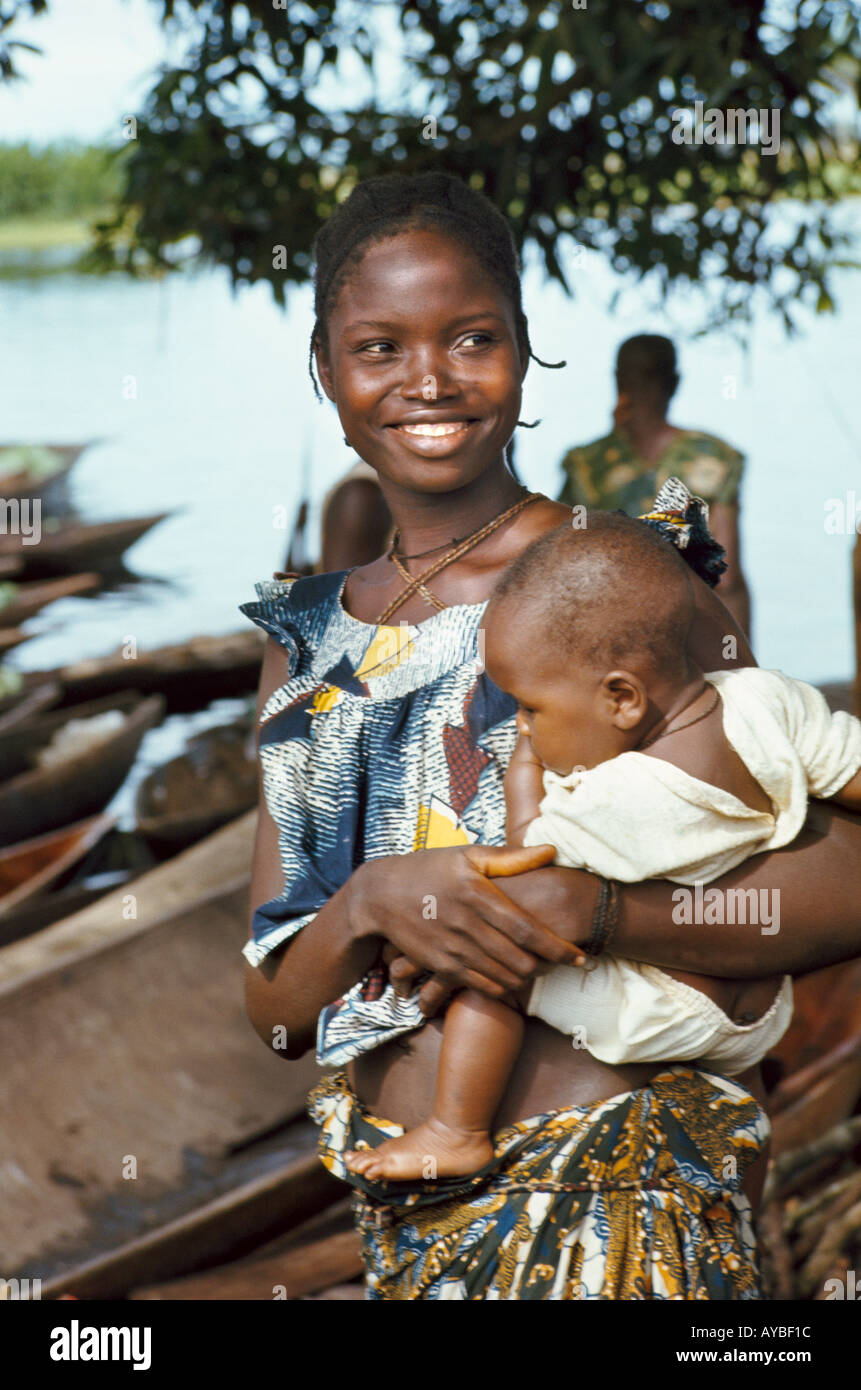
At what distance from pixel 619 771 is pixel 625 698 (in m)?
0.08

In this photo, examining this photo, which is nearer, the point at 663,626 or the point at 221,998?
the point at 663,626

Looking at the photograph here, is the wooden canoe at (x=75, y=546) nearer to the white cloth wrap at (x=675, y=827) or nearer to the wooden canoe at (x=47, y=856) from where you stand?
the wooden canoe at (x=47, y=856)

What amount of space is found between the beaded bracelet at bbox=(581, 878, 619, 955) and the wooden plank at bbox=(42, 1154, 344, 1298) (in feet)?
6.02

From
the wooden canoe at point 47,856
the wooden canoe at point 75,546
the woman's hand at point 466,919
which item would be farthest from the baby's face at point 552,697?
the wooden canoe at point 75,546

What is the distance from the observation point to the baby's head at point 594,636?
1.36 metres

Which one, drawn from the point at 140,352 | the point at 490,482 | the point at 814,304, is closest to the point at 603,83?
the point at 814,304

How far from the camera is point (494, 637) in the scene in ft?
4.59

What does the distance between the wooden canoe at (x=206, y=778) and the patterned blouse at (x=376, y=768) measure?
14.0ft

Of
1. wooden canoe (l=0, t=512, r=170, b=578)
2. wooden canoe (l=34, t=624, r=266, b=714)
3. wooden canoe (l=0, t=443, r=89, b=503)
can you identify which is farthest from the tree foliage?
wooden canoe (l=0, t=443, r=89, b=503)

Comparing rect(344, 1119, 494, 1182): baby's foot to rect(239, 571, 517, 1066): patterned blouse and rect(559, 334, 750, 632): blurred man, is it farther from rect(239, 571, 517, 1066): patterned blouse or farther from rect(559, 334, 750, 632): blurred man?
rect(559, 334, 750, 632): blurred man

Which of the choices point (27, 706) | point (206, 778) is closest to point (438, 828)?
point (206, 778)

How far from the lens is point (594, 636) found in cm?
136
